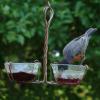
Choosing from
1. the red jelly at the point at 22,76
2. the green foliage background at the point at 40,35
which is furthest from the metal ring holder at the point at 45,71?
the green foliage background at the point at 40,35

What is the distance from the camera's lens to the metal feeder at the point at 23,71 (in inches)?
120

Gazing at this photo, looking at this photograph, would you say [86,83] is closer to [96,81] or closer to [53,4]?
[96,81]

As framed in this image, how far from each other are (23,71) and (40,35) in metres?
2.05

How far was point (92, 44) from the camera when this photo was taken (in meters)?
5.31

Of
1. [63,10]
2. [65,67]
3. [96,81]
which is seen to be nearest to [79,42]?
[65,67]

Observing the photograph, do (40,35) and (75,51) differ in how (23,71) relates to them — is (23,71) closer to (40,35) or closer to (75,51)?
(75,51)

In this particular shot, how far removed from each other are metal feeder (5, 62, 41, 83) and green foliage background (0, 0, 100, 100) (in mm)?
1853

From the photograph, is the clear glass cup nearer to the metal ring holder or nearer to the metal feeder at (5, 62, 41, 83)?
the metal ring holder

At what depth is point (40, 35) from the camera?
5094 mm

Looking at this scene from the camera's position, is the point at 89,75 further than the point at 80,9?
Yes

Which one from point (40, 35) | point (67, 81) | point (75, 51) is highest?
point (75, 51)

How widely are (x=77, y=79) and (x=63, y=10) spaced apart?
2123 mm

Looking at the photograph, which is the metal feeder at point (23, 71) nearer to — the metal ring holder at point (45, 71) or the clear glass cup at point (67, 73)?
the metal ring holder at point (45, 71)

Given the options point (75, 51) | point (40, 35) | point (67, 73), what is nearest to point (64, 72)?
point (67, 73)
